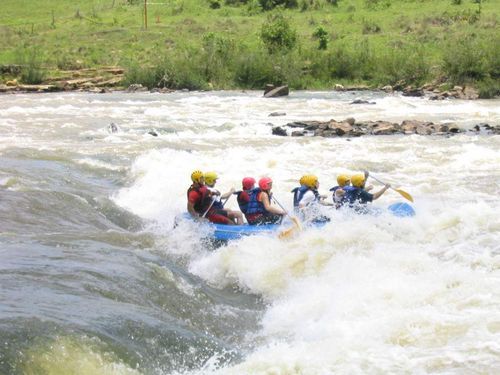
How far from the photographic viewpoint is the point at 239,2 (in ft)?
182

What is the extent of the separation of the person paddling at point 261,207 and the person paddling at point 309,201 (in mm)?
294

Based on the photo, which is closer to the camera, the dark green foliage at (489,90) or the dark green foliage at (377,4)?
the dark green foliage at (489,90)

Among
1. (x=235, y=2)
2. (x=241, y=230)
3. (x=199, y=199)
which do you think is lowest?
(x=235, y=2)

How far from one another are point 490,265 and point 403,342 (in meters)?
2.59

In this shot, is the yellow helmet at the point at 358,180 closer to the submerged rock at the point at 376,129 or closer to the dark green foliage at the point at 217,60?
the submerged rock at the point at 376,129

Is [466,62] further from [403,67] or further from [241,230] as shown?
[241,230]

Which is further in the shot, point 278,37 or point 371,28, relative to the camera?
point 371,28

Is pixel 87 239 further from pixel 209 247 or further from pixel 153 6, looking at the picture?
pixel 153 6

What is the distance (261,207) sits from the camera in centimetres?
1005

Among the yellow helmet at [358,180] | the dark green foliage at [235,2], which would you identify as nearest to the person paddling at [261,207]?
the yellow helmet at [358,180]

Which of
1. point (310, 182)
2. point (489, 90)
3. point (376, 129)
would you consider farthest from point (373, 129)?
point (489, 90)

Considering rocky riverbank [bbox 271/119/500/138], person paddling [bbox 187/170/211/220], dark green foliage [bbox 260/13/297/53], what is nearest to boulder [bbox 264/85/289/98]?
dark green foliage [bbox 260/13/297/53]

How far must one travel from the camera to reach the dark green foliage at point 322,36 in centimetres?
4028

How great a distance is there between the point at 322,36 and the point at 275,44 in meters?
3.07
